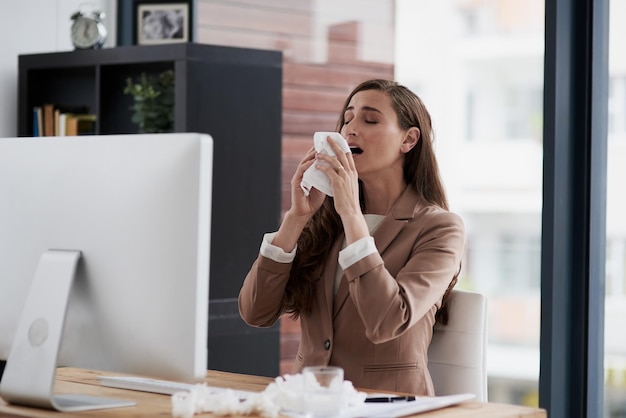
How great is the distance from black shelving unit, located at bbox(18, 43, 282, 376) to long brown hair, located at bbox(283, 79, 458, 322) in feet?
4.15

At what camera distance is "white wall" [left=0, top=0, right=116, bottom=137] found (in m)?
4.36

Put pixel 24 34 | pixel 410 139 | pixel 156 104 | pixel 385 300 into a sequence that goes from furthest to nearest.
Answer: pixel 24 34, pixel 156 104, pixel 410 139, pixel 385 300

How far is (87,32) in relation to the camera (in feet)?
14.0

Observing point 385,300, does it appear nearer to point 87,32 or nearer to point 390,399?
point 390,399

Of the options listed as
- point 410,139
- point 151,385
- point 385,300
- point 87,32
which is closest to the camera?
point 151,385

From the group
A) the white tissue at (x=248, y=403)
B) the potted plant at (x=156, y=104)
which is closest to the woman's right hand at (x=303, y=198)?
the white tissue at (x=248, y=403)

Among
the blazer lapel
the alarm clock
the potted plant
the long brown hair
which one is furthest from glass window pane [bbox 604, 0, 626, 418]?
the alarm clock

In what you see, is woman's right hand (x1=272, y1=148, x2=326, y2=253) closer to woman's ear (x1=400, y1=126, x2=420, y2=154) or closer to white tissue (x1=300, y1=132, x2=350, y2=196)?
white tissue (x1=300, y1=132, x2=350, y2=196)

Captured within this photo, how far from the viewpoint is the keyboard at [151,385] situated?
202cm

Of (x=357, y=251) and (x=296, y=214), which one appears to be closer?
(x=357, y=251)

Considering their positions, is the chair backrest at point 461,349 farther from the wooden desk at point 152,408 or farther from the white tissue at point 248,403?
the white tissue at point 248,403

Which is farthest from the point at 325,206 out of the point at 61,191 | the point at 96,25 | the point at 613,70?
the point at 96,25

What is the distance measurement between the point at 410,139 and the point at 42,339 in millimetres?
1131

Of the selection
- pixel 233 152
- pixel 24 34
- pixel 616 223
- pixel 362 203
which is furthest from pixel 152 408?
pixel 24 34
